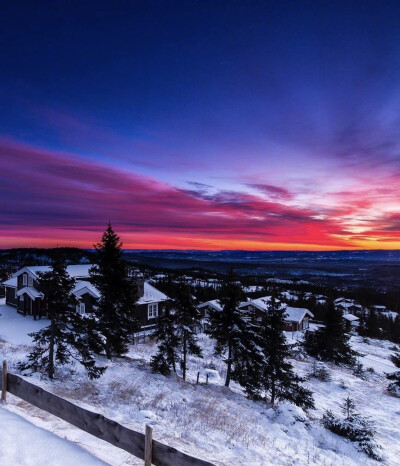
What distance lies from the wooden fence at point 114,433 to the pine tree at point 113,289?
45.9 ft

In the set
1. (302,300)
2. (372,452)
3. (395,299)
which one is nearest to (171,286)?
(372,452)

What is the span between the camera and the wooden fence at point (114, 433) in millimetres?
5465

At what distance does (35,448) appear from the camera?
6477 millimetres

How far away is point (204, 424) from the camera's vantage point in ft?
42.3

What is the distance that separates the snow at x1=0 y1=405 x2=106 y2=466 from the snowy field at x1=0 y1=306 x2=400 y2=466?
0.84ft

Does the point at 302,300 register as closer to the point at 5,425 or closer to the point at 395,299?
the point at 395,299

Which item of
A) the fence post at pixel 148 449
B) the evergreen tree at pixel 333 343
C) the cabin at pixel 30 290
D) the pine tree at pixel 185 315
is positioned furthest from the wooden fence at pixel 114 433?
the evergreen tree at pixel 333 343

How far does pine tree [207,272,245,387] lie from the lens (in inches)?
885

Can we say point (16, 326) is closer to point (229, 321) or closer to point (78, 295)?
Answer: point (78, 295)

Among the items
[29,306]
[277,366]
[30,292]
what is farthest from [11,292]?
[277,366]

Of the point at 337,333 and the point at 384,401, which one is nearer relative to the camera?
the point at 384,401

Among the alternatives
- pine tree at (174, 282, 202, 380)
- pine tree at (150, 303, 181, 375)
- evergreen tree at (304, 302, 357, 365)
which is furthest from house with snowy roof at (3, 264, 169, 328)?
evergreen tree at (304, 302, 357, 365)

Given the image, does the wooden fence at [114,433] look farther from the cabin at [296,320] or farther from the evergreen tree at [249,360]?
the cabin at [296,320]

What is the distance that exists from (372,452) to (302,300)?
373 feet
